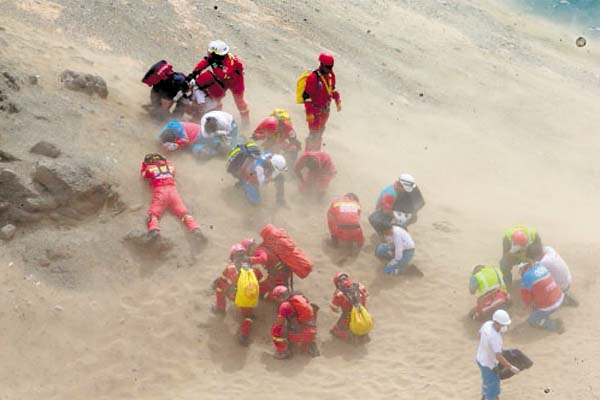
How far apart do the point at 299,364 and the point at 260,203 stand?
3.27 m

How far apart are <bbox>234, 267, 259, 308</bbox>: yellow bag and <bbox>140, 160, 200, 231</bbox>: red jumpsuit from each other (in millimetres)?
1739

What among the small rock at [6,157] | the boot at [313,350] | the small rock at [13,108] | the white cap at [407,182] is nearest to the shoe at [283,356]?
the boot at [313,350]

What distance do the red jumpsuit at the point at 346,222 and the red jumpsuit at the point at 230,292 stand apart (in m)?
1.74

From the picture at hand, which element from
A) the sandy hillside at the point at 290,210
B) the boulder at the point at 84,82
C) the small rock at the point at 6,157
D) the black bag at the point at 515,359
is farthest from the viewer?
the boulder at the point at 84,82

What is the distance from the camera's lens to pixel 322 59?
12.1 metres

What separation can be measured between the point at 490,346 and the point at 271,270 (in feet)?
10.3

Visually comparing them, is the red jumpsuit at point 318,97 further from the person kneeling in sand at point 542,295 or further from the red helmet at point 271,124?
the person kneeling in sand at point 542,295

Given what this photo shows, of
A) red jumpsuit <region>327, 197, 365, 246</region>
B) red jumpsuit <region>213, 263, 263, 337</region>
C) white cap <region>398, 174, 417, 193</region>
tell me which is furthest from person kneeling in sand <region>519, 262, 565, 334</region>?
red jumpsuit <region>213, 263, 263, 337</region>

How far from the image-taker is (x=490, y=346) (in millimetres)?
7957

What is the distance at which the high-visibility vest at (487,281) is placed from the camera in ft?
31.6

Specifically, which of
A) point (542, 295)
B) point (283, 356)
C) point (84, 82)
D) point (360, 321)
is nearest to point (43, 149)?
point (84, 82)

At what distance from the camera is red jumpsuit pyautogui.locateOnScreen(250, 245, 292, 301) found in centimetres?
957

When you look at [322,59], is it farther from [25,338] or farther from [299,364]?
[25,338]

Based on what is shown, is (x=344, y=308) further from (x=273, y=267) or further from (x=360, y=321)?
(x=273, y=267)
